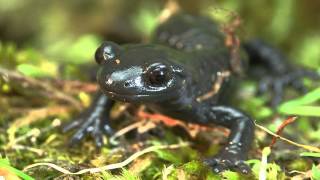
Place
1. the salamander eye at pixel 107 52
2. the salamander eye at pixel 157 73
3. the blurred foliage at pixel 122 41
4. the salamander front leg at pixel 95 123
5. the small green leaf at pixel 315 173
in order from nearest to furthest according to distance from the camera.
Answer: the small green leaf at pixel 315 173, the blurred foliage at pixel 122 41, the salamander eye at pixel 157 73, the salamander eye at pixel 107 52, the salamander front leg at pixel 95 123

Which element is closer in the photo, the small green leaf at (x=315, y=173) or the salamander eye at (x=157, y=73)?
the small green leaf at (x=315, y=173)

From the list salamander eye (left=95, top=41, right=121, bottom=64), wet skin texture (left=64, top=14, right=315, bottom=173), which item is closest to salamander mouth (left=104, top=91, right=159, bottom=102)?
wet skin texture (left=64, top=14, right=315, bottom=173)

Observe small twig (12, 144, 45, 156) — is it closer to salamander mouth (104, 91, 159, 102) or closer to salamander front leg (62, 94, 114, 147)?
salamander front leg (62, 94, 114, 147)

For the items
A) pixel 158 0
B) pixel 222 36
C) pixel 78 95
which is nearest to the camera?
pixel 78 95

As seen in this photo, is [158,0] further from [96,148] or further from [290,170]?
[290,170]

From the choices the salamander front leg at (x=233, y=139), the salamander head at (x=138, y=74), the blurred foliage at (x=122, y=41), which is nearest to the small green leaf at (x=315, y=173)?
the blurred foliage at (x=122, y=41)

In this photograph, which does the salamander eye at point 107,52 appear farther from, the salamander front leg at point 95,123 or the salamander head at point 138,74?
the salamander front leg at point 95,123

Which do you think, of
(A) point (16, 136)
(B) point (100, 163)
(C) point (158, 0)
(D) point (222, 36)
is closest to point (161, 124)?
(B) point (100, 163)
